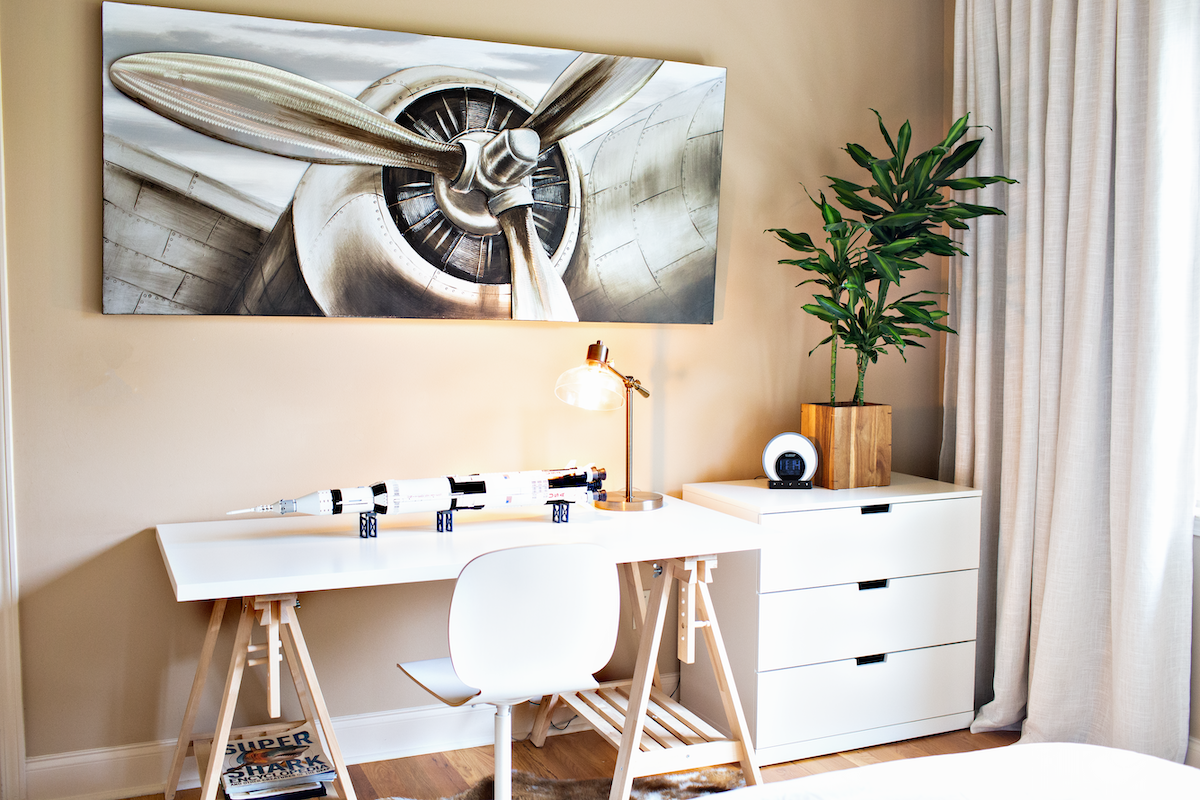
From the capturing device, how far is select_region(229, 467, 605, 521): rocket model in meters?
2.15

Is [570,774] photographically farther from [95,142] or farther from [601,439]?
[95,142]

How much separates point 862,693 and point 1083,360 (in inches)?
42.8

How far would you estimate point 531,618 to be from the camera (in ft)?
5.70

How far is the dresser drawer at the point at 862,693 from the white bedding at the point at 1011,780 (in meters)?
1.19

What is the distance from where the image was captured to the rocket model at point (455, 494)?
215 cm

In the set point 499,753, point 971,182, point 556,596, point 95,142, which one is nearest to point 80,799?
point 499,753

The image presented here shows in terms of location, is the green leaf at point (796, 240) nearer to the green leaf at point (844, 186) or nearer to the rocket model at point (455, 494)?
the green leaf at point (844, 186)

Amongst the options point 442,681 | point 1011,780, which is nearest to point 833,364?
point 442,681

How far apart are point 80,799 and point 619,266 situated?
1.98 m

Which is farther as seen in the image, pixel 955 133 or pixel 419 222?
pixel 955 133

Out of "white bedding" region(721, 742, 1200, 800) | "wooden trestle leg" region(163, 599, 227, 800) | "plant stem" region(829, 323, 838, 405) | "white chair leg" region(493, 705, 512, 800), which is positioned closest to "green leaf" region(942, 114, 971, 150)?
"plant stem" region(829, 323, 838, 405)

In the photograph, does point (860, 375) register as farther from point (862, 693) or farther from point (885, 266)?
point (862, 693)

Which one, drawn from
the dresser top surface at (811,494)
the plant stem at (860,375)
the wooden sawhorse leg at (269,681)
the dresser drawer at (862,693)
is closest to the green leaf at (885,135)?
the plant stem at (860,375)

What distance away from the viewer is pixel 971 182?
8.32 ft
